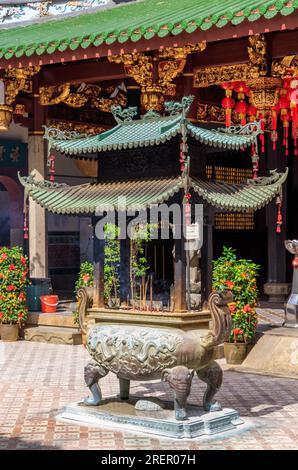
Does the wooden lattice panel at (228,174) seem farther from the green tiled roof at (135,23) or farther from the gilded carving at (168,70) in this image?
the gilded carving at (168,70)

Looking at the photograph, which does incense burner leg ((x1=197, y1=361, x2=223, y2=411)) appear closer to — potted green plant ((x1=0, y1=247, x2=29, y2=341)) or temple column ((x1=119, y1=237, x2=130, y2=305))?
temple column ((x1=119, y1=237, x2=130, y2=305))

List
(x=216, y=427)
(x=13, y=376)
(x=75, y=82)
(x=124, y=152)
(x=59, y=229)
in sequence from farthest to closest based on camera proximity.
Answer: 1. (x=59, y=229)
2. (x=75, y=82)
3. (x=13, y=376)
4. (x=124, y=152)
5. (x=216, y=427)

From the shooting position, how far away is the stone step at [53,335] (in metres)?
14.9

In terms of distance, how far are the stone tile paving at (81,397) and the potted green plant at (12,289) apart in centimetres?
128

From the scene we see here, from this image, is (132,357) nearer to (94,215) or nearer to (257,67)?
(94,215)

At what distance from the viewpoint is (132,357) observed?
8.90 meters

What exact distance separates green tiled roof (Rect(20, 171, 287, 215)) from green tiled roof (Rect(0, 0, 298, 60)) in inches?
116

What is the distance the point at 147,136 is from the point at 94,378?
2.54 m

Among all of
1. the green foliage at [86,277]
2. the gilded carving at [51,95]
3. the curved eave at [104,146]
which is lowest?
Result: the green foliage at [86,277]

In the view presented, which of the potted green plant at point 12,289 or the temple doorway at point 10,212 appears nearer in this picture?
the potted green plant at point 12,289

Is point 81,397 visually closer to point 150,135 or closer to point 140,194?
point 140,194

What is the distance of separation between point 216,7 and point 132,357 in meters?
6.07

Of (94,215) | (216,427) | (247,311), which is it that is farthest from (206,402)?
(247,311)

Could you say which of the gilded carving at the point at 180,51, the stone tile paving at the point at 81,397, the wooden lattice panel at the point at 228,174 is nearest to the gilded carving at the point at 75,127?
the wooden lattice panel at the point at 228,174
